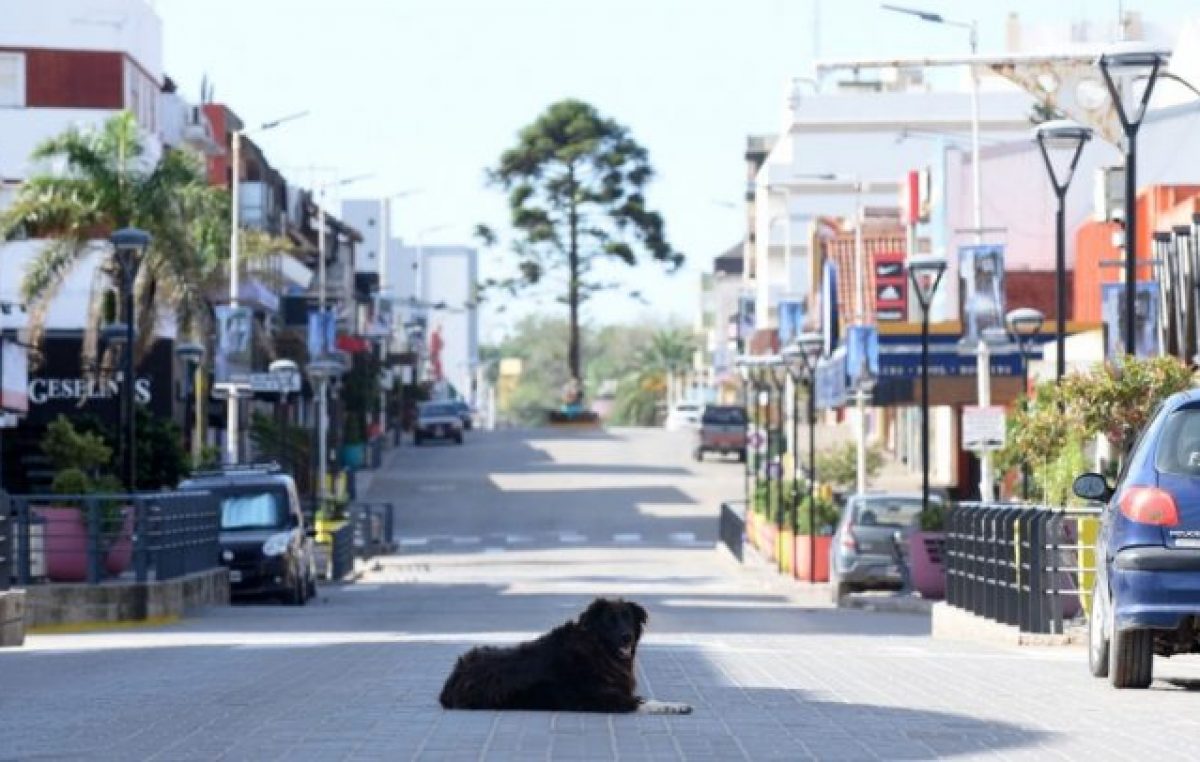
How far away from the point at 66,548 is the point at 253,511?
7.73m

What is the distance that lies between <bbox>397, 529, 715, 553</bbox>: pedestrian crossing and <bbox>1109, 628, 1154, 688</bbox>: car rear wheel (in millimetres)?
55985

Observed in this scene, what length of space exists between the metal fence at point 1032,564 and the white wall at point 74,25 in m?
43.4

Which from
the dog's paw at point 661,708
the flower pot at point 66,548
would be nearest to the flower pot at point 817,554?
the flower pot at point 66,548

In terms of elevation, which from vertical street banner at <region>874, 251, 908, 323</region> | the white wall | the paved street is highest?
the white wall

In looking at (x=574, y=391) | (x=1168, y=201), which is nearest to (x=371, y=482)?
(x=574, y=391)

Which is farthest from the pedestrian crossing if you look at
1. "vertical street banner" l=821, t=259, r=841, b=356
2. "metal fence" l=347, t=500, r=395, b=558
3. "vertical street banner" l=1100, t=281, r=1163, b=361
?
"vertical street banner" l=1100, t=281, r=1163, b=361

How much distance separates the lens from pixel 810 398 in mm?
59531

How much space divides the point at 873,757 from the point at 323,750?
→ 246 centimetres

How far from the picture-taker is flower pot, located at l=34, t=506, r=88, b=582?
116ft

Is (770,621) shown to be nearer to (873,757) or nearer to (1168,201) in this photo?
(1168,201)

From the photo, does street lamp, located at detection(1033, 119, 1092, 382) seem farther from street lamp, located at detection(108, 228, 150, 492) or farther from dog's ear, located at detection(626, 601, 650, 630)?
dog's ear, located at detection(626, 601, 650, 630)

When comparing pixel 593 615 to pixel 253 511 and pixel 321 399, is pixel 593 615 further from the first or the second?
pixel 321 399

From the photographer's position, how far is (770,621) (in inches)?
1526

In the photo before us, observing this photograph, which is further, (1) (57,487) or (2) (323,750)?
(1) (57,487)
